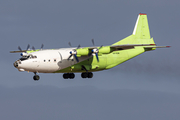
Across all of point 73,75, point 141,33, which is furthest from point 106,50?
point 141,33

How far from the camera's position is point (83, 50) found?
44.9m

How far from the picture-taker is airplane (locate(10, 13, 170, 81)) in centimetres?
4361

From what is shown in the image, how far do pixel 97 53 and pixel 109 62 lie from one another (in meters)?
A: 3.86

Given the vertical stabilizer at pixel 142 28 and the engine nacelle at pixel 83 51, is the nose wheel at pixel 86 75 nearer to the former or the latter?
the engine nacelle at pixel 83 51

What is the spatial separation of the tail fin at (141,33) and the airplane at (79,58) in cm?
4

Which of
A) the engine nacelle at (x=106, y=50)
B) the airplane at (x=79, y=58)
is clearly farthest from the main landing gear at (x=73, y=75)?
the engine nacelle at (x=106, y=50)

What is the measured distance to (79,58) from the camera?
4638 cm

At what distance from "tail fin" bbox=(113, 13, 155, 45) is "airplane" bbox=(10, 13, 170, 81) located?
0.04 m

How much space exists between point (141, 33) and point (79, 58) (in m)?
11.2

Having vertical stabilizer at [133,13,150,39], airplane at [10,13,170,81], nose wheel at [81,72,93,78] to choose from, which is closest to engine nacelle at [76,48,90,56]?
airplane at [10,13,170,81]

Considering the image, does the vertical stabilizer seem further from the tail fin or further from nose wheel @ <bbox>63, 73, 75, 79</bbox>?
nose wheel @ <bbox>63, 73, 75, 79</bbox>

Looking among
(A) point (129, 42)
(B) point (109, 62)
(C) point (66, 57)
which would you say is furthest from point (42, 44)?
(A) point (129, 42)

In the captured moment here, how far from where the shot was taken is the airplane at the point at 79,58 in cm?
4361

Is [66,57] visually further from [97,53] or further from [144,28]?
[144,28]
